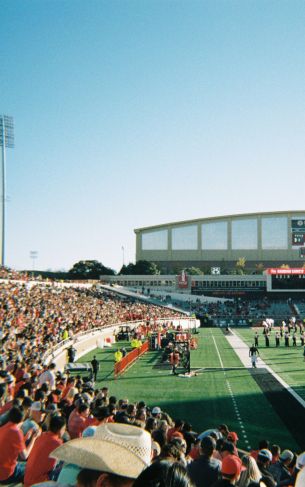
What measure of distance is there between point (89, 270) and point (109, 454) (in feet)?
325

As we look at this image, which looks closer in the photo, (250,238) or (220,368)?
(220,368)

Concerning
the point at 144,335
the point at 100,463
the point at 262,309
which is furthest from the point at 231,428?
the point at 262,309

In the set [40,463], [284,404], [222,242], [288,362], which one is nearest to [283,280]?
[222,242]

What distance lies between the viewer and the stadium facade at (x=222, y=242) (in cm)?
10138

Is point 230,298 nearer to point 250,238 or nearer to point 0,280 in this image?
point 250,238

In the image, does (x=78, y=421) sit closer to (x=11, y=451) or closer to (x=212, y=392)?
(x=11, y=451)

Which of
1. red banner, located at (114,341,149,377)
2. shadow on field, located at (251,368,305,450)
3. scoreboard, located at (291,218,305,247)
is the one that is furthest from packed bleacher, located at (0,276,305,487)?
scoreboard, located at (291,218,305,247)

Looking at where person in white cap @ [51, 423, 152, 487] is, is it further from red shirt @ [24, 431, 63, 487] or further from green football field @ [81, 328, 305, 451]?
green football field @ [81, 328, 305, 451]

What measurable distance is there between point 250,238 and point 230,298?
64.7 ft

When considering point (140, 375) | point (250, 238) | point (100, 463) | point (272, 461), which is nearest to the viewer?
point (100, 463)

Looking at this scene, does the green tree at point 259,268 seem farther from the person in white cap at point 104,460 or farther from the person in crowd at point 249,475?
the person in white cap at point 104,460

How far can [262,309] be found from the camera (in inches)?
3007

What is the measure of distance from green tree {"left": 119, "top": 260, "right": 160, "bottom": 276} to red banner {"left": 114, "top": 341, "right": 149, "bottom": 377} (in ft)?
198

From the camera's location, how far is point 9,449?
6.30m
